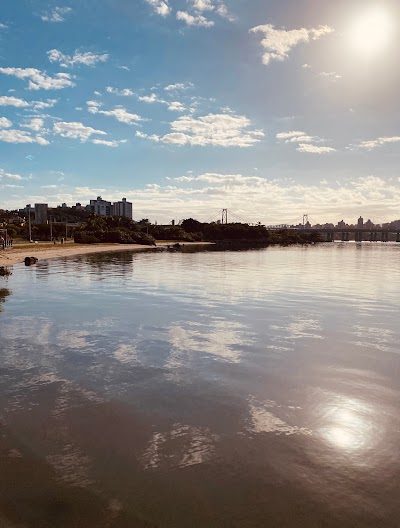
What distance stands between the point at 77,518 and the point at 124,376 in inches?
265

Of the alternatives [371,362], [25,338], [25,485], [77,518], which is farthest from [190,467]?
[25,338]

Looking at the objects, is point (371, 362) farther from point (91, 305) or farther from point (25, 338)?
point (91, 305)

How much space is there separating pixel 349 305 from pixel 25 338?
21.2 m

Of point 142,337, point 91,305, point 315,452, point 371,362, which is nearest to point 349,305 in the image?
point 371,362

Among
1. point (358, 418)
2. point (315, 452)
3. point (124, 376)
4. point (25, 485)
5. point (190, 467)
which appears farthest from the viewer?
point (124, 376)

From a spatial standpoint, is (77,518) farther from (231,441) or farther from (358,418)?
(358,418)

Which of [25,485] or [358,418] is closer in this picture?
[25,485]

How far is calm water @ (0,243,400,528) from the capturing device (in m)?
6.73

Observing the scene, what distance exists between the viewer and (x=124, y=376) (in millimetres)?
13062

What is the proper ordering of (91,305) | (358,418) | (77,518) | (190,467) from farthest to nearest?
1. (91,305)
2. (358,418)
3. (190,467)
4. (77,518)

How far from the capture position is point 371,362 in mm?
14859

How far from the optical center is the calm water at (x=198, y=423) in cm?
673

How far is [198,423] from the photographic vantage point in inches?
384

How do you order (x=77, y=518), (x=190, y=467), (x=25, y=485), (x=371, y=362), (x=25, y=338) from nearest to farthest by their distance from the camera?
(x=77, y=518) < (x=25, y=485) < (x=190, y=467) < (x=371, y=362) < (x=25, y=338)
